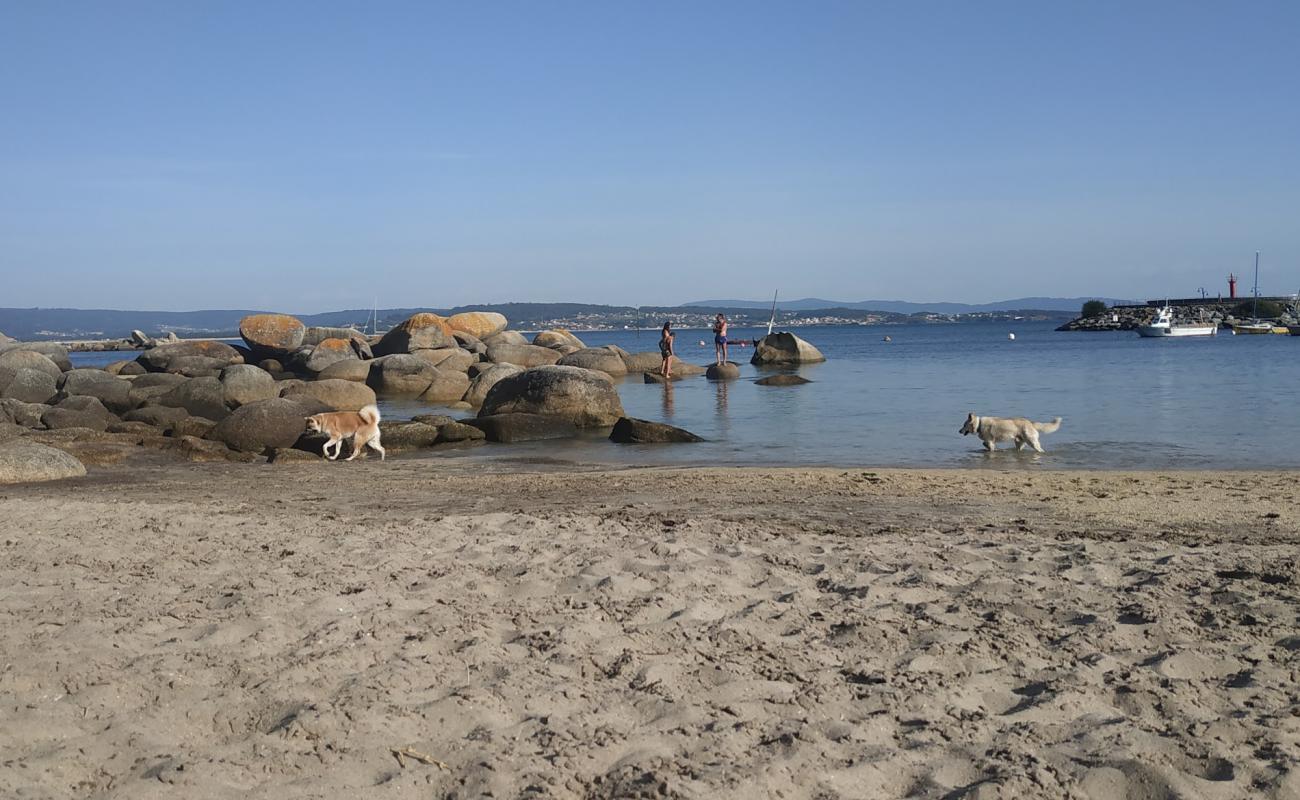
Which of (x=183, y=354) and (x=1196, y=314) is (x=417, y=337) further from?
(x=1196, y=314)

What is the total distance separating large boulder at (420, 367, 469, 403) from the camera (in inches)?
1056

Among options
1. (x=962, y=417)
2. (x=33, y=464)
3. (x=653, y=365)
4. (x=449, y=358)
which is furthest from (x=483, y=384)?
(x=33, y=464)

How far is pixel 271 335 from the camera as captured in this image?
3912 cm

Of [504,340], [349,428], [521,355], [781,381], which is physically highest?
[504,340]

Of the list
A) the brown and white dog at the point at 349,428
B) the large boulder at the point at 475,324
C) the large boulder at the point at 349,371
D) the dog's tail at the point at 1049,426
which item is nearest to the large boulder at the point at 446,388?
the large boulder at the point at 349,371

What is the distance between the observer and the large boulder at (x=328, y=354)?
110 feet

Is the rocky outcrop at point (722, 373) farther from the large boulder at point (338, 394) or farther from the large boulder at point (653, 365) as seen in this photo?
the large boulder at point (338, 394)

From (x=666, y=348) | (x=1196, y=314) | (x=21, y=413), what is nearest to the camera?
(x=21, y=413)

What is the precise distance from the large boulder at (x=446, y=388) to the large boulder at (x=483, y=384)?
0.49 metres

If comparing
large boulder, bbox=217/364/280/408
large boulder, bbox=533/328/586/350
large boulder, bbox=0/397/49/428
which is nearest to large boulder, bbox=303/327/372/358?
large boulder, bbox=533/328/586/350

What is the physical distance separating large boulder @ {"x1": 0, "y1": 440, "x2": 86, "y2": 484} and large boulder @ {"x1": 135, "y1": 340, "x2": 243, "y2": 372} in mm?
20537

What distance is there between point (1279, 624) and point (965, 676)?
1866 mm

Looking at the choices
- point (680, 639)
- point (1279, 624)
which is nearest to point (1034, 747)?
point (680, 639)

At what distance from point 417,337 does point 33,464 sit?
917 inches
